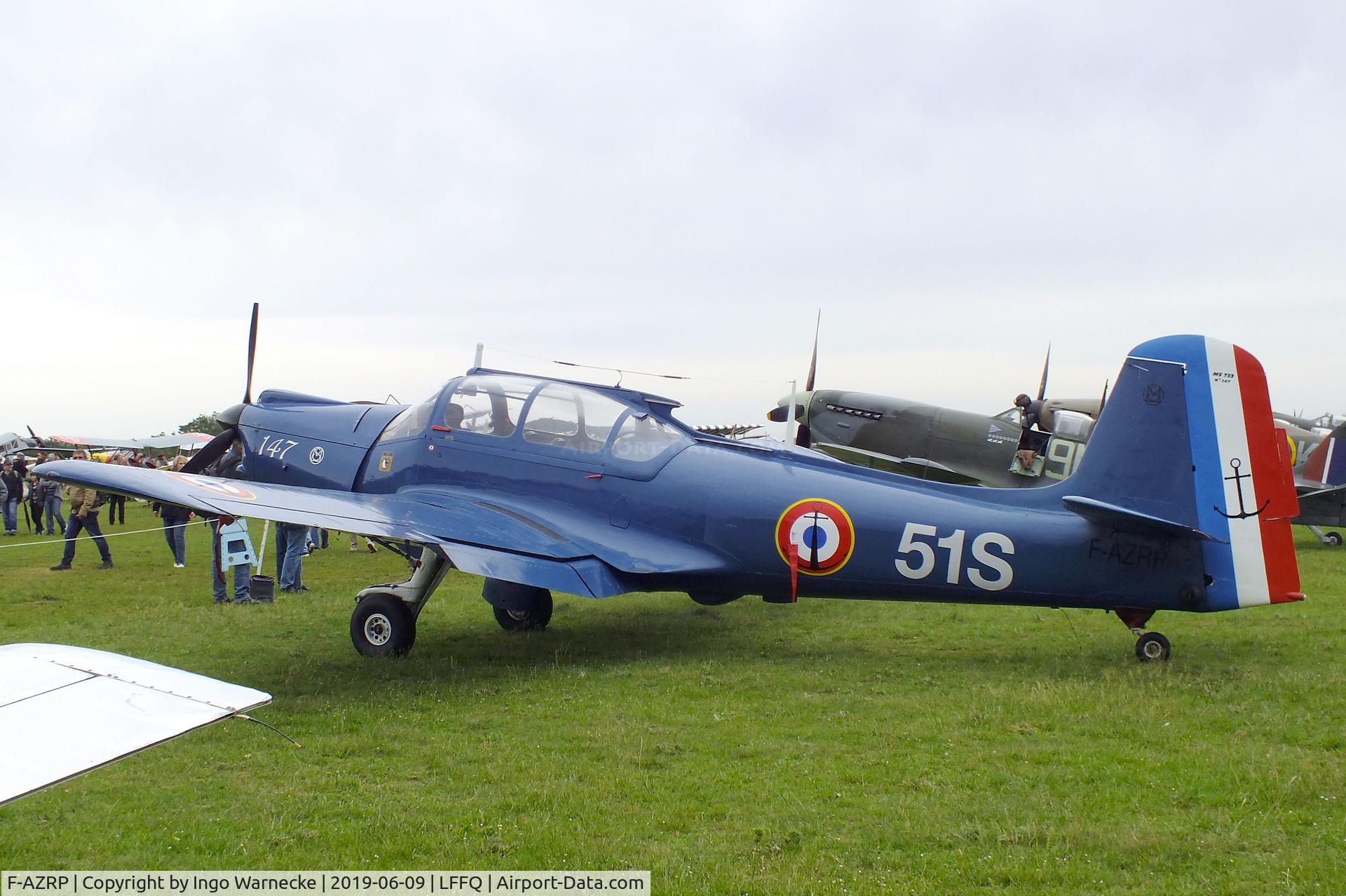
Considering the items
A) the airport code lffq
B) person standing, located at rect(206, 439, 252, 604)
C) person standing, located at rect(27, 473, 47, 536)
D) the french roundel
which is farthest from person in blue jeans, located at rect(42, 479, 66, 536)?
the airport code lffq

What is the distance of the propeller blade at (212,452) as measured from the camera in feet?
33.1

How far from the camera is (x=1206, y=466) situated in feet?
22.9

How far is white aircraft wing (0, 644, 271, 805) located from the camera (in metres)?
2.51

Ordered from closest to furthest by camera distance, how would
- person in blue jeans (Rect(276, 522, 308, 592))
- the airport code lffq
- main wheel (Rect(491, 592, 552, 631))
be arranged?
the airport code lffq, main wheel (Rect(491, 592, 552, 631)), person in blue jeans (Rect(276, 522, 308, 592))

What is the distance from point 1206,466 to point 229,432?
28.7ft

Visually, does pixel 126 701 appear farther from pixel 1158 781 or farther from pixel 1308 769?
pixel 1308 769

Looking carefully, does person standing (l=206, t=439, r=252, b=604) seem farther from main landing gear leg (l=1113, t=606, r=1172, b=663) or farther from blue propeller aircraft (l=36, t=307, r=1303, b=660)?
main landing gear leg (l=1113, t=606, r=1172, b=663)

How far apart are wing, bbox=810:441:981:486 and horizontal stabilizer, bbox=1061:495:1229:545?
251 inches

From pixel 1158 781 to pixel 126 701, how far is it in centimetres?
427

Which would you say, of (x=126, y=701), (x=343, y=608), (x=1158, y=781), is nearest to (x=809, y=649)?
(x=1158, y=781)

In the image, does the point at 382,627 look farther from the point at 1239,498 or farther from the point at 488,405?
the point at 1239,498

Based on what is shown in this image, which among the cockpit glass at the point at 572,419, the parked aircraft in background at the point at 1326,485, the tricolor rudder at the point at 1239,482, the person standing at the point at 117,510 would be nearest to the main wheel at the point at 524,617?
the cockpit glass at the point at 572,419

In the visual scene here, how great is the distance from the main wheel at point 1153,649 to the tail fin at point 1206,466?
0.41 meters

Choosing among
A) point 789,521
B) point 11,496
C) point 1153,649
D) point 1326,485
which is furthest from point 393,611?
point 11,496
